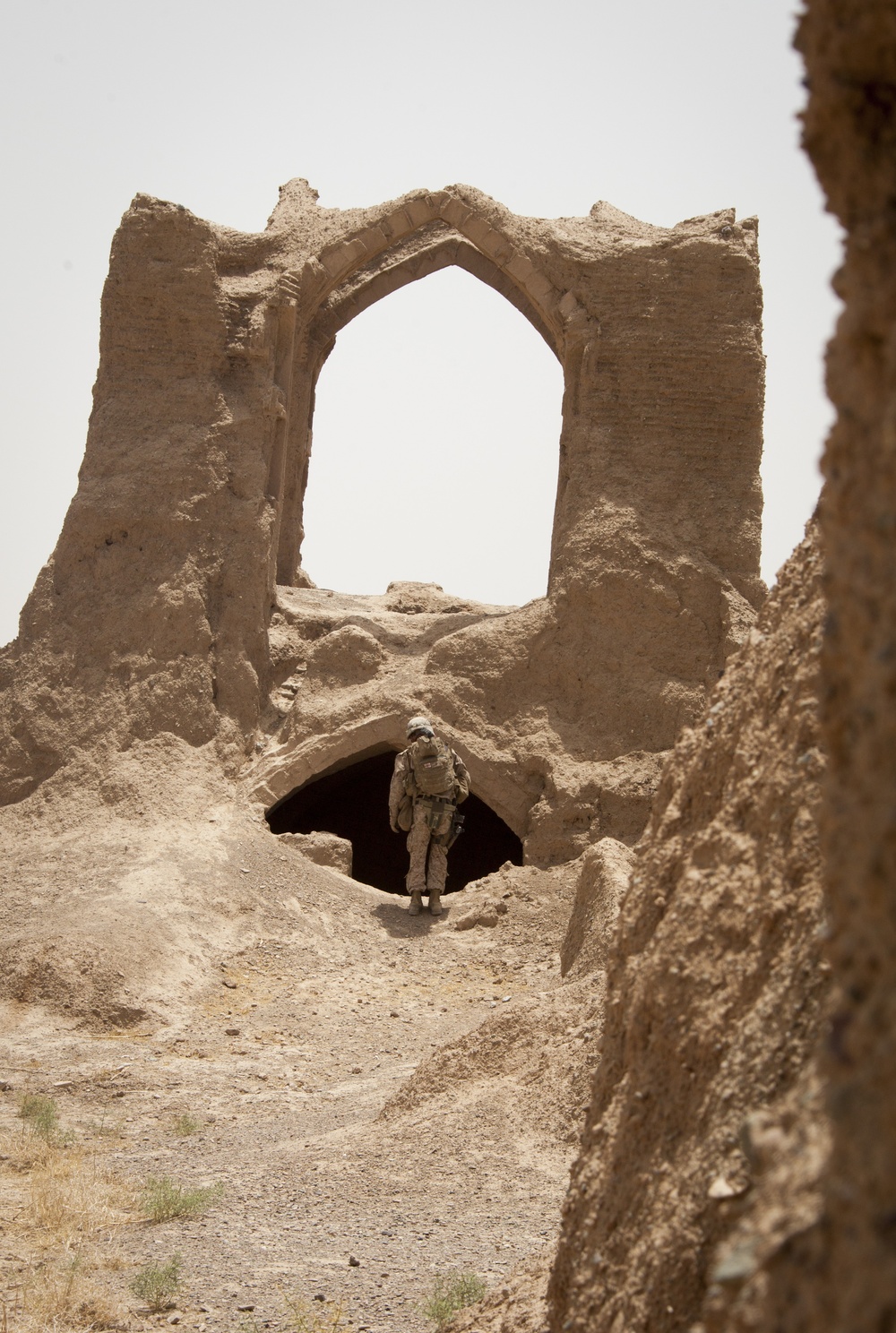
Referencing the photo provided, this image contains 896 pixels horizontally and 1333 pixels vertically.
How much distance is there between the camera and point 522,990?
30.8ft

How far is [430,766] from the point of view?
36.6ft

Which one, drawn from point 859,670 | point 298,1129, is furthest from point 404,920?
point 859,670

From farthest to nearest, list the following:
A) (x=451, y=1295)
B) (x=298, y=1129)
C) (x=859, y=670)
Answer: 1. (x=298, y=1129)
2. (x=451, y=1295)
3. (x=859, y=670)

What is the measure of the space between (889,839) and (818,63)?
2.82 ft

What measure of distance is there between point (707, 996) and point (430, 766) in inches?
339

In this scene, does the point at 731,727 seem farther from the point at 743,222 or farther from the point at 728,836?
the point at 743,222

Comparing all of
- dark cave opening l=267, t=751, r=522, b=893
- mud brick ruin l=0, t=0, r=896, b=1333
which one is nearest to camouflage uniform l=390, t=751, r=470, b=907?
mud brick ruin l=0, t=0, r=896, b=1333

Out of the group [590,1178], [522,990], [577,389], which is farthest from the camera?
[577,389]

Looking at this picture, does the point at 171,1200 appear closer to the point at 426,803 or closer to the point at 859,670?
the point at 859,670

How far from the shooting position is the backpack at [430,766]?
11172 mm

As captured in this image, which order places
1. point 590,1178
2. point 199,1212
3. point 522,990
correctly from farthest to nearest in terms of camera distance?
1. point 522,990
2. point 199,1212
3. point 590,1178

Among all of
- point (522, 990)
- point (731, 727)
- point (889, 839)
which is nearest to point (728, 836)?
point (731, 727)

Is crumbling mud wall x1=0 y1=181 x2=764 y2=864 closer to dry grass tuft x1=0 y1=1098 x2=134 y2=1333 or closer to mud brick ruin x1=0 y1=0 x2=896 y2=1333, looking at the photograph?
mud brick ruin x1=0 y1=0 x2=896 y2=1333

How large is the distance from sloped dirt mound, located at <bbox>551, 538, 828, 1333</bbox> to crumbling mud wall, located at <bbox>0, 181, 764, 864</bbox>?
335 inches
